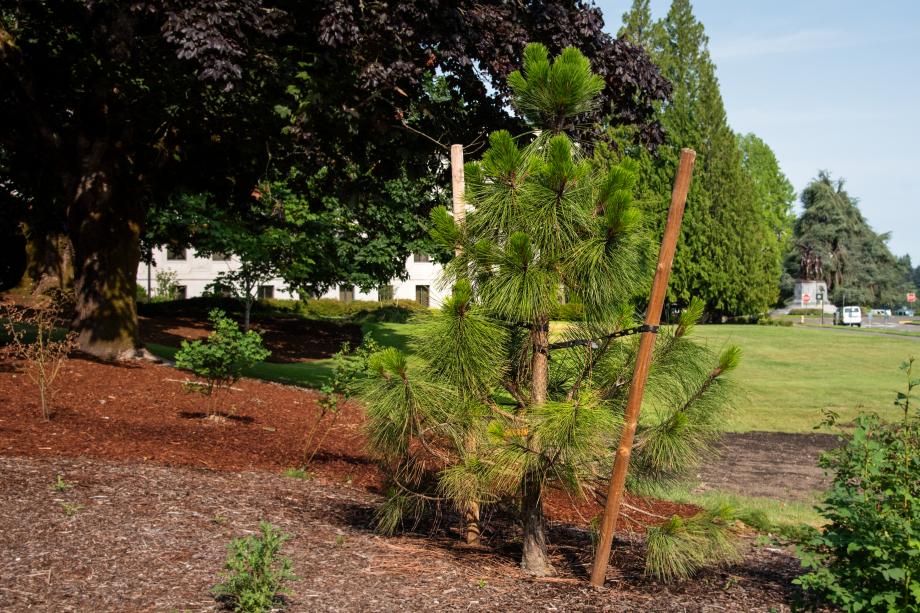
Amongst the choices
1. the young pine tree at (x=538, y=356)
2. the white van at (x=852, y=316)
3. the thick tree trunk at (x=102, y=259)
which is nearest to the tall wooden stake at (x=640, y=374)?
the young pine tree at (x=538, y=356)

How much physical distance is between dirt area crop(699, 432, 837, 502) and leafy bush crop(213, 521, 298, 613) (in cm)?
479

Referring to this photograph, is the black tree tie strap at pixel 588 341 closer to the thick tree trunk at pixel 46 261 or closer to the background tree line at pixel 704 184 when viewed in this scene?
the thick tree trunk at pixel 46 261

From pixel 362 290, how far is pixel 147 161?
23670 mm

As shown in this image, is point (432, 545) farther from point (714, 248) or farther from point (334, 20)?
point (714, 248)

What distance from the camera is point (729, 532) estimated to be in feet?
16.4

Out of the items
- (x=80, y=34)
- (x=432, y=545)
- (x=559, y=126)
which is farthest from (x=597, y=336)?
(x=80, y=34)

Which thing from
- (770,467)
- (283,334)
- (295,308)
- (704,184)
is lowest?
(770,467)

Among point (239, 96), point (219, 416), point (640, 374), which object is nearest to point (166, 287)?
point (239, 96)

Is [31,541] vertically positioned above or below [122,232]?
below

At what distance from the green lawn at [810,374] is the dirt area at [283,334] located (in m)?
10.1

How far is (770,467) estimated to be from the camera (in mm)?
10609

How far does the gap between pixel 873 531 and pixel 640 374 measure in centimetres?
132

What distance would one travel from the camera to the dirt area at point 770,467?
9.09m

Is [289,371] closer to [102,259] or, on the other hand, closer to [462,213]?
[102,259]
